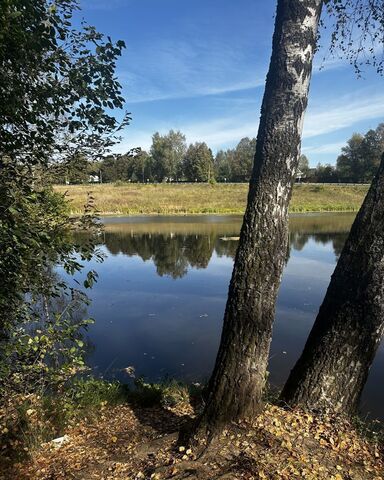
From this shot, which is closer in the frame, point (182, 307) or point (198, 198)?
point (182, 307)

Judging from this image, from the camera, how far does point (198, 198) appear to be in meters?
55.3

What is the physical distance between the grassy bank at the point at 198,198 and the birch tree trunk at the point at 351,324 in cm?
4510

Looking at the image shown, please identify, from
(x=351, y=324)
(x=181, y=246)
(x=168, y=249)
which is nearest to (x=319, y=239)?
(x=181, y=246)

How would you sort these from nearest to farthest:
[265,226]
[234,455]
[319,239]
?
[234,455] < [265,226] < [319,239]

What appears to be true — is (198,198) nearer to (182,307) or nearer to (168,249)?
(168,249)

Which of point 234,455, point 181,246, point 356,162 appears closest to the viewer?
point 234,455

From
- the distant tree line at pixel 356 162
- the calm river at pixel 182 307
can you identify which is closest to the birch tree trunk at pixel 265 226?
the calm river at pixel 182 307

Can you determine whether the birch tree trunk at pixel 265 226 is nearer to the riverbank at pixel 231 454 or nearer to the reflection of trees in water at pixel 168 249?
the riverbank at pixel 231 454

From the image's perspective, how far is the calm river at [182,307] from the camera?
8.40 metres

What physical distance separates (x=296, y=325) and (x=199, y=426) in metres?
7.39

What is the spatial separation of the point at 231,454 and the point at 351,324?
1757 millimetres

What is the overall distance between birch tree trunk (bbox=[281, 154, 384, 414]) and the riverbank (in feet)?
0.83

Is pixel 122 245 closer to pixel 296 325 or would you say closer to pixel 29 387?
pixel 296 325

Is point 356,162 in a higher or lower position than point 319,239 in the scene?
higher
